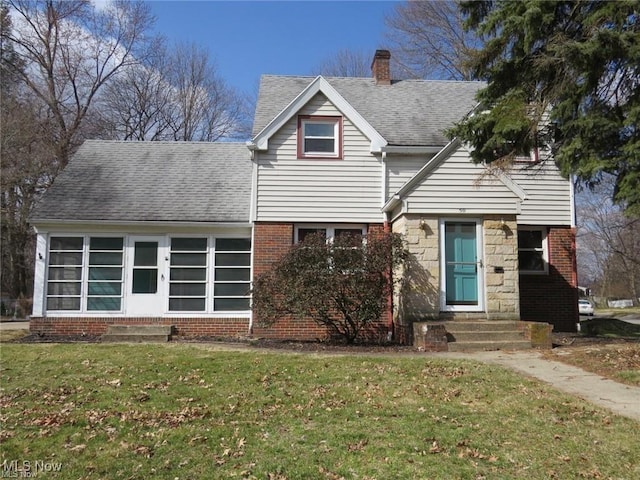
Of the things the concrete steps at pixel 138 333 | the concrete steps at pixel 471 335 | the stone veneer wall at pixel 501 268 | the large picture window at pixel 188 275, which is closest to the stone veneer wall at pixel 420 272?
the concrete steps at pixel 471 335

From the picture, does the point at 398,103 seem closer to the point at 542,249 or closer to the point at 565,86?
the point at 542,249

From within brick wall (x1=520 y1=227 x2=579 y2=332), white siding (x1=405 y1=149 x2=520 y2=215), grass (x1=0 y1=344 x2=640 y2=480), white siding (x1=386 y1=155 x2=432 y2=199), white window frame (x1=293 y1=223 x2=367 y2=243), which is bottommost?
grass (x1=0 y1=344 x2=640 y2=480)

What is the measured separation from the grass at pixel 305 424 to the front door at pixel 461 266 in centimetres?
316

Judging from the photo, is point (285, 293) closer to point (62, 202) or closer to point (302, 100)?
point (302, 100)

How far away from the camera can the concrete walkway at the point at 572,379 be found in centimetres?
608

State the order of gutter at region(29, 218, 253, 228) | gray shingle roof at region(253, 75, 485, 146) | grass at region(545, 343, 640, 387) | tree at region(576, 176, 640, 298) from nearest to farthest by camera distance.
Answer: grass at region(545, 343, 640, 387)
gutter at region(29, 218, 253, 228)
gray shingle roof at region(253, 75, 485, 146)
tree at region(576, 176, 640, 298)

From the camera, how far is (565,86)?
8484 millimetres

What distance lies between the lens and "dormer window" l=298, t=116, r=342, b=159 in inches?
538

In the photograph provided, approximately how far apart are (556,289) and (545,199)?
251 cm

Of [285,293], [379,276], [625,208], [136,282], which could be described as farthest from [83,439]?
[136,282]

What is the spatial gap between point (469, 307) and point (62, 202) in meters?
11.0

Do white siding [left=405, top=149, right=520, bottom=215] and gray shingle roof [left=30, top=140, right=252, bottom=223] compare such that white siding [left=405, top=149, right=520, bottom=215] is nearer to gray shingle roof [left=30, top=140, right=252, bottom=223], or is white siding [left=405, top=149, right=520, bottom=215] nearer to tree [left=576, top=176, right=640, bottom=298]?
gray shingle roof [left=30, top=140, right=252, bottom=223]

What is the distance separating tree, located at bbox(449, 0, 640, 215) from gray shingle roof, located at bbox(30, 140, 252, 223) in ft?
23.4

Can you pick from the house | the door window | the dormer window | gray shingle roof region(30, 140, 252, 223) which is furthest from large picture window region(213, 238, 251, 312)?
the dormer window
